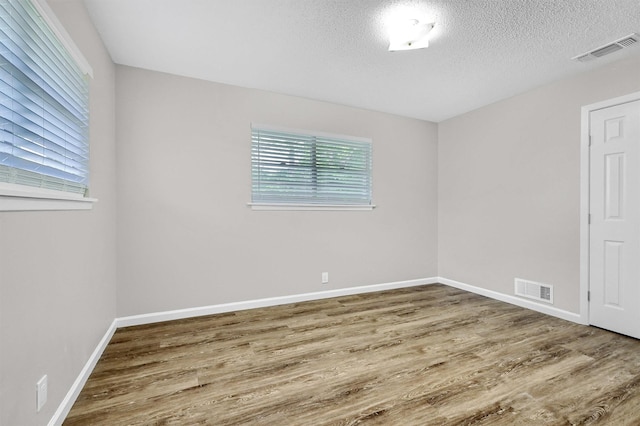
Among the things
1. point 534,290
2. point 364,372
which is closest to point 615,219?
point 534,290

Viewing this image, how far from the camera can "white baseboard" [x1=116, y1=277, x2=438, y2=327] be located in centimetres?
289

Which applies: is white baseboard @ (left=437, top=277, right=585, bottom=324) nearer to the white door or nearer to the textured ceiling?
the white door

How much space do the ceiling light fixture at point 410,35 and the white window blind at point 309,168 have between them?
1.62m

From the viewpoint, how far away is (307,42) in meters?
2.41

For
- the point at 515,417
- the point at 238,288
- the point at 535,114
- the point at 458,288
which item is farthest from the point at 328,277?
the point at 535,114

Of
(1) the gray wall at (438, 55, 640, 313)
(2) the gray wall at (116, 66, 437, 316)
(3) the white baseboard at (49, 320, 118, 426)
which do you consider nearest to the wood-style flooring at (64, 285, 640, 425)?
(3) the white baseboard at (49, 320, 118, 426)

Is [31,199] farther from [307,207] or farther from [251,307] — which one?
[307,207]

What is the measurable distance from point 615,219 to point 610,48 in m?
1.49

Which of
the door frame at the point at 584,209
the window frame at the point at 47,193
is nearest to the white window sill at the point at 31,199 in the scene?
the window frame at the point at 47,193

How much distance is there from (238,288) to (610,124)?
4.04m

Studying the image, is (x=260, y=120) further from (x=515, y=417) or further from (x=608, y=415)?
(x=608, y=415)

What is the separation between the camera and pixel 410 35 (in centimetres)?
219

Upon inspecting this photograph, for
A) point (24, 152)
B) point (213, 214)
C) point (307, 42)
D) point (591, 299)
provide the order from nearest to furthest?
point (24, 152) → point (307, 42) → point (591, 299) → point (213, 214)

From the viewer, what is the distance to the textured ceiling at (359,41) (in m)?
2.00
